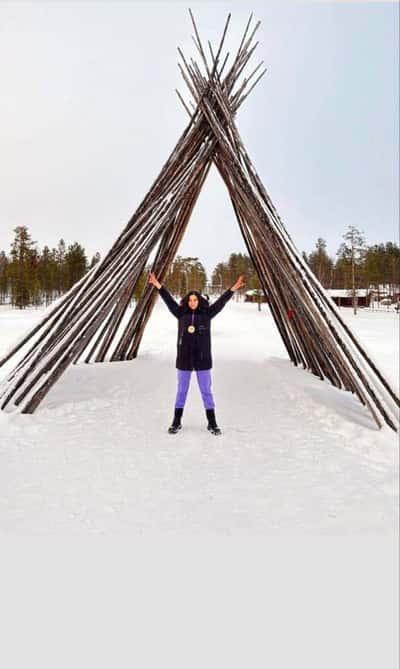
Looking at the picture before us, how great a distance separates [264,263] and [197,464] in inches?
119

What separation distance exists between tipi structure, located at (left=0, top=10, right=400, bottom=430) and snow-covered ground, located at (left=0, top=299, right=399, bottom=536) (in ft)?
0.85

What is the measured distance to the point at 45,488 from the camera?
6.32ft

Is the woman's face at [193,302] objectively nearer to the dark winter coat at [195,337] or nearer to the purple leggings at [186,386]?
the dark winter coat at [195,337]

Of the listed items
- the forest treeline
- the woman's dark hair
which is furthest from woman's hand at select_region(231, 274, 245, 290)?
the forest treeline

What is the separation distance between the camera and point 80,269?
2197 cm

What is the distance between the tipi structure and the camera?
307 cm

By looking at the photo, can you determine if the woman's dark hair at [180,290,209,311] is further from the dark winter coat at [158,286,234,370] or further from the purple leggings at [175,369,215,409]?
the purple leggings at [175,369,215,409]

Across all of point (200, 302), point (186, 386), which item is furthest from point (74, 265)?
point (186, 386)

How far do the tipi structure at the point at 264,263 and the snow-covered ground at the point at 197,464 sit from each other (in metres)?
0.26

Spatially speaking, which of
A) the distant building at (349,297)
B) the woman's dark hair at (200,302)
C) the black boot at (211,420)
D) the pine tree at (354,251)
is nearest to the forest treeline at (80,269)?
the pine tree at (354,251)

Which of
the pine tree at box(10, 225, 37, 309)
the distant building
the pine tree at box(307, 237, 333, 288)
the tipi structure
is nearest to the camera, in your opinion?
the tipi structure

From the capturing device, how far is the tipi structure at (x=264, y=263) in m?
3.07

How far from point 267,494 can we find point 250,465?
1.12ft

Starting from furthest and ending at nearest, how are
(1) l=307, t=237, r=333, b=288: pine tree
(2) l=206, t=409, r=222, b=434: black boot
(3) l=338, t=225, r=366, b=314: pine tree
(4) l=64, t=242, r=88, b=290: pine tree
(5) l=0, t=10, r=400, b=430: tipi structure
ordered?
(1) l=307, t=237, r=333, b=288: pine tree
(4) l=64, t=242, r=88, b=290: pine tree
(3) l=338, t=225, r=366, b=314: pine tree
(5) l=0, t=10, r=400, b=430: tipi structure
(2) l=206, t=409, r=222, b=434: black boot
